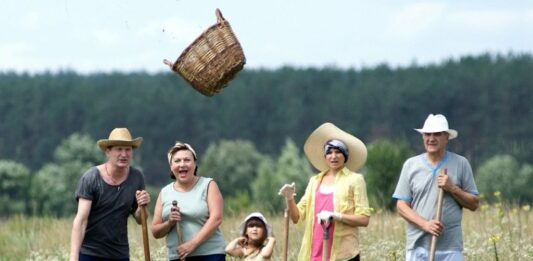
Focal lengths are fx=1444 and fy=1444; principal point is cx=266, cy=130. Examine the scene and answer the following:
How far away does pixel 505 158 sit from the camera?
74312 millimetres

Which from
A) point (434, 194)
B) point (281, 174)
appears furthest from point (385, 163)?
point (281, 174)

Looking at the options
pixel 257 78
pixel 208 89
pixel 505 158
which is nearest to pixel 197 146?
pixel 257 78

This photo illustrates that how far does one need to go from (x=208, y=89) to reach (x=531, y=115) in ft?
268

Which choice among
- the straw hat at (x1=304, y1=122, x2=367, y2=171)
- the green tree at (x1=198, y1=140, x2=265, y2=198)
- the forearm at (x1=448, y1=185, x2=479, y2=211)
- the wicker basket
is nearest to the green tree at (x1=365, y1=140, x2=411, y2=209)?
the straw hat at (x1=304, y1=122, x2=367, y2=171)

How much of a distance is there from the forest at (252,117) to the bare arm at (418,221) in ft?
187

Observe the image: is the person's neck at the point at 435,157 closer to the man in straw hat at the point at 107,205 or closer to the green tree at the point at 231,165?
the man in straw hat at the point at 107,205

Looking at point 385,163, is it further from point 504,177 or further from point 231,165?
point 231,165

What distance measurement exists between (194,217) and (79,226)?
2.52 feet

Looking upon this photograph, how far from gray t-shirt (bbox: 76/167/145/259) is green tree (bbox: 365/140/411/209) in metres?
22.8

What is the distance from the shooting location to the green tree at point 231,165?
82.8m

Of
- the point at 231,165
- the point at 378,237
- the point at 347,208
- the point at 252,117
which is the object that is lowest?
the point at 347,208

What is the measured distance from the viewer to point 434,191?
9.62 metres

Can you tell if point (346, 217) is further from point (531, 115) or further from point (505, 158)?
point (531, 115)

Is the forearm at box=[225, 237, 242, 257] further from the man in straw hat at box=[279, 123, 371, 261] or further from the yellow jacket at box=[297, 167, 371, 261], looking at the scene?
the yellow jacket at box=[297, 167, 371, 261]
